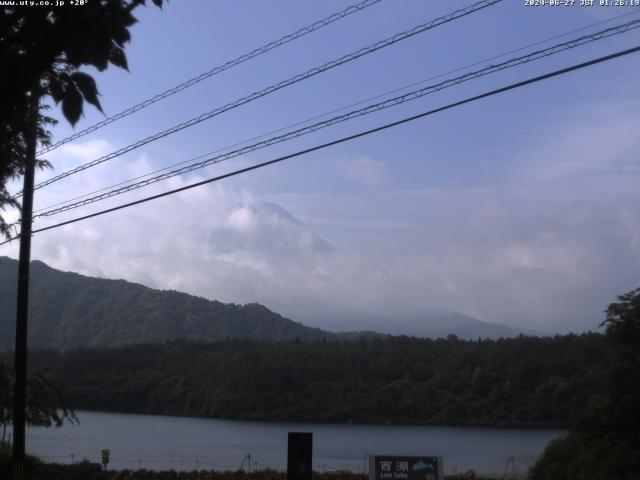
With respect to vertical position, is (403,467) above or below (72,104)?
below

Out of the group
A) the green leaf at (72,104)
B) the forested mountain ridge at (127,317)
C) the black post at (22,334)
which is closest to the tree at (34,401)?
the black post at (22,334)

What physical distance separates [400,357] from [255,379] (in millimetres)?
10429

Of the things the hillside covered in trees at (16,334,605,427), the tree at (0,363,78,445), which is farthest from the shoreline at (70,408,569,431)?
the tree at (0,363,78,445)

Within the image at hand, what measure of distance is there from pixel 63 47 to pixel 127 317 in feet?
390

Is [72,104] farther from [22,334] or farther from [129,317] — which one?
[129,317]

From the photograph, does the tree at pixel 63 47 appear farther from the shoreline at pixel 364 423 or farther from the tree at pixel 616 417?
the shoreline at pixel 364 423

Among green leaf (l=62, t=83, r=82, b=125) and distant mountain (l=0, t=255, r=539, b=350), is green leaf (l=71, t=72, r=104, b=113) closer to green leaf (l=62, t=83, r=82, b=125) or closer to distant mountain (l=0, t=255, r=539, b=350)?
green leaf (l=62, t=83, r=82, b=125)

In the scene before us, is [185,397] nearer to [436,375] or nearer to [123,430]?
[123,430]

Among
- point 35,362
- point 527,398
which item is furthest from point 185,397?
point 527,398

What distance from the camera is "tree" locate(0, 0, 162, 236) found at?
15.5 feet

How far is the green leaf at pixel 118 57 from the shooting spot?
4957 mm

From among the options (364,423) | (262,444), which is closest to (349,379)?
(364,423)

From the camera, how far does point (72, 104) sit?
4.91 metres

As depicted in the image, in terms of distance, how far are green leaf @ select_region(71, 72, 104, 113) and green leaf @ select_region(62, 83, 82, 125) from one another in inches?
1.4
